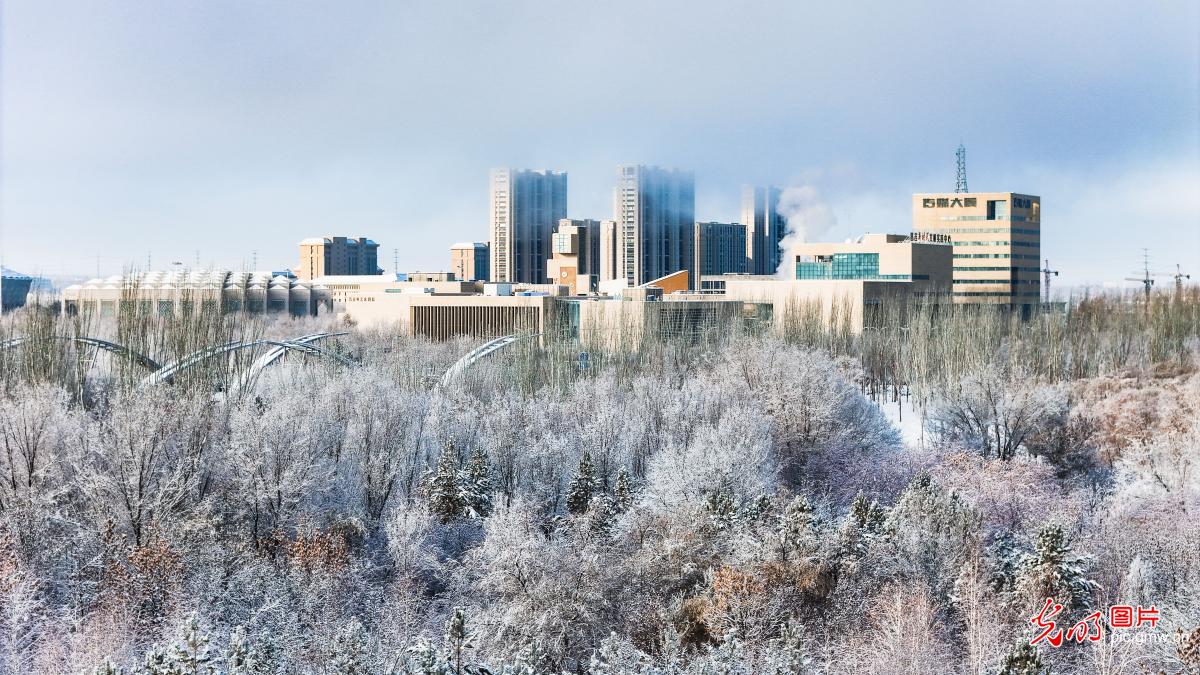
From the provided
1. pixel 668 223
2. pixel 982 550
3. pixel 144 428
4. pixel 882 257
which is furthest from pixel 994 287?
pixel 144 428

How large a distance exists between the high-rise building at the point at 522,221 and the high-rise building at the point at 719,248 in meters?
14.7

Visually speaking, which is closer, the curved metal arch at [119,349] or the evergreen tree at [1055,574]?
the evergreen tree at [1055,574]

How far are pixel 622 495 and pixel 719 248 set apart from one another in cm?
8679

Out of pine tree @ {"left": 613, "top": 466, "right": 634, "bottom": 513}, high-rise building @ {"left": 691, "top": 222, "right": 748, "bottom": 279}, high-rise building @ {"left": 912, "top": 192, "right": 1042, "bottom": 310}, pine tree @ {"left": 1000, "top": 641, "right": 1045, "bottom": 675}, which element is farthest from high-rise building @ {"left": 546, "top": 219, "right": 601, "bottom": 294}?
pine tree @ {"left": 1000, "top": 641, "right": 1045, "bottom": 675}

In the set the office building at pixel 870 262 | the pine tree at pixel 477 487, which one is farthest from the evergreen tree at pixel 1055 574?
the office building at pixel 870 262

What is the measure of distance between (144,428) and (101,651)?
7.65 meters

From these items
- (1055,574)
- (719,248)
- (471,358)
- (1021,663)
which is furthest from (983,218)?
(1021,663)

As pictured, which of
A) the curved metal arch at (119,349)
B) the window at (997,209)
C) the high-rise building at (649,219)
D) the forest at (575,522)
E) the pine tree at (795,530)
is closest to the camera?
the forest at (575,522)

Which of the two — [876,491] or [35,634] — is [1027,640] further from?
[35,634]

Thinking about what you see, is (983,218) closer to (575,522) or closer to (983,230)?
(983,230)

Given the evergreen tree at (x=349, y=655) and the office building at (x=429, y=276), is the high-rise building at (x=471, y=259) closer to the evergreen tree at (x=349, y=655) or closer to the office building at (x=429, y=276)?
the office building at (x=429, y=276)

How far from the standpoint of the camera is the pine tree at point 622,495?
2398 centimetres

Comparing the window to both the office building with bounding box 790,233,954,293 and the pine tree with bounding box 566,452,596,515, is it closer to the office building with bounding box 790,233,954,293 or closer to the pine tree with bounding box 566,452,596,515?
the office building with bounding box 790,233,954,293

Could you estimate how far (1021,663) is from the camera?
14.1 m
